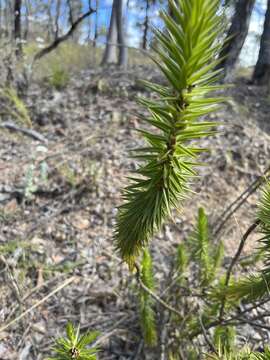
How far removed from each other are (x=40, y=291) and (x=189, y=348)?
1.12 m

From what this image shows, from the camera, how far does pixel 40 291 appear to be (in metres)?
2.37

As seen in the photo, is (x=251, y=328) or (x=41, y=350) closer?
(x=41, y=350)

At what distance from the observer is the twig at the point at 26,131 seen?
4.19 metres

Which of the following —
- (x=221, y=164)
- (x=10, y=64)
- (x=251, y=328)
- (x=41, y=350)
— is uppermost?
(x=10, y=64)

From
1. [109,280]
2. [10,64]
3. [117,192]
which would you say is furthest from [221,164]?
[10,64]

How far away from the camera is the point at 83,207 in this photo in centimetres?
321

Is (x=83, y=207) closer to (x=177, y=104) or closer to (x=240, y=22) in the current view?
(x=177, y=104)

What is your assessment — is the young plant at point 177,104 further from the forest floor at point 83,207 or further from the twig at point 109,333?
the twig at point 109,333

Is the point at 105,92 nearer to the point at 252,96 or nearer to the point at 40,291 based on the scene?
the point at 252,96

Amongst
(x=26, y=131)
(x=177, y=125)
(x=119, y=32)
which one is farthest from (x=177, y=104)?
(x=119, y=32)

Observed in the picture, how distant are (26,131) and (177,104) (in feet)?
12.4

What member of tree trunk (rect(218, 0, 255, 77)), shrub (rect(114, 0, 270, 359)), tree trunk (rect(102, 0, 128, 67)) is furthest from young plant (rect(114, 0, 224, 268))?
tree trunk (rect(102, 0, 128, 67))

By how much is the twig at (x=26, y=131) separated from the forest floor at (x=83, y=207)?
8cm

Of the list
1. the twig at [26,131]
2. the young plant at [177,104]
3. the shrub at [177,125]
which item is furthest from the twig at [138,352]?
the twig at [26,131]
